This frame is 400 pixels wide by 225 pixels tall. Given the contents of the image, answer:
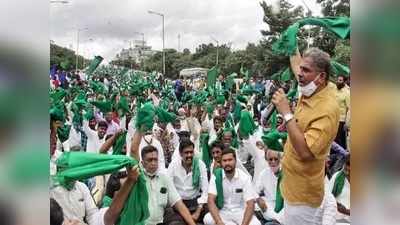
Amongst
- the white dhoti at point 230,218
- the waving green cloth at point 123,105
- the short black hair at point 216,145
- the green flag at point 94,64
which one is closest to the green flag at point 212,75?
the short black hair at point 216,145

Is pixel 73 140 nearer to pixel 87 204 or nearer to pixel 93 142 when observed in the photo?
pixel 93 142

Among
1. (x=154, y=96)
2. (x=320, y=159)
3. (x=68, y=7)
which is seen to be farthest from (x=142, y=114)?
(x=320, y=159)

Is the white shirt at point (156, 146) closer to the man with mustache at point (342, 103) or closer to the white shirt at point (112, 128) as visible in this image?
the white shirt at point (112, 128)

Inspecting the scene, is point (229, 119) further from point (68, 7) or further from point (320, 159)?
point (68, 7)

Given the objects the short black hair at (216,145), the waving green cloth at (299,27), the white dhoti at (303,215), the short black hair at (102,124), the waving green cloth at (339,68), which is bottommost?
the white dhoti at (303,215)

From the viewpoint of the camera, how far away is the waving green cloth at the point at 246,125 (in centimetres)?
274

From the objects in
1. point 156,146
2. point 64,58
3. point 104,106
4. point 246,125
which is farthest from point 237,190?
point 64,58

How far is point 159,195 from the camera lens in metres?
2.59

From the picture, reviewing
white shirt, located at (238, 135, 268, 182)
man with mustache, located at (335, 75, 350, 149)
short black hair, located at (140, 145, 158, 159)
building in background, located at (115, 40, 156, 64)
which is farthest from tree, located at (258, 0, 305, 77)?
short black hair, located at (140, 145, 158, 159)

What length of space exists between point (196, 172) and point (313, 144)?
2.13 feet

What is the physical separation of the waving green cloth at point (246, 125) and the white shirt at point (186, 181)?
26 cm

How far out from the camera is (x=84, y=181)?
231 cm
